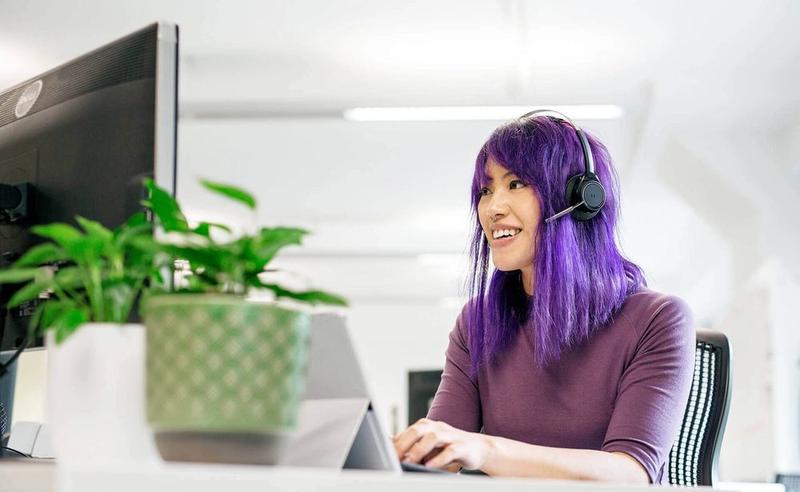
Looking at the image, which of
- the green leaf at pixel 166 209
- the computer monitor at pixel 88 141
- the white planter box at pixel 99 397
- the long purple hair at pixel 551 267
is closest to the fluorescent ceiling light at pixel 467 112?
the long purple hair at pixel 551 267

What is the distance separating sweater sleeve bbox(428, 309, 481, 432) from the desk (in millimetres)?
893

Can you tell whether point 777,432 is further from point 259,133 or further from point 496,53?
point 259,133

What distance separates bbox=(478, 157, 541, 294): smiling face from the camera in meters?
1.51

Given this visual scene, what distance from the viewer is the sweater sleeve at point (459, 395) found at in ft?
4.98

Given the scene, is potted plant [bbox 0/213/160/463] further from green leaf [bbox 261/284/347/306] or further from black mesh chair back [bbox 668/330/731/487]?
black mesh chair back [bbox 668/330/731/487]

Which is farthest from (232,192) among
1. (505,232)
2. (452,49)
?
(452,49)

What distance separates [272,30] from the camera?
465cm

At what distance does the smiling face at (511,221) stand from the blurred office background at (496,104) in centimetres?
294

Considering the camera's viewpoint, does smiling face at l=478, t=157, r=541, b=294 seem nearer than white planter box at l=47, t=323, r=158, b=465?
No

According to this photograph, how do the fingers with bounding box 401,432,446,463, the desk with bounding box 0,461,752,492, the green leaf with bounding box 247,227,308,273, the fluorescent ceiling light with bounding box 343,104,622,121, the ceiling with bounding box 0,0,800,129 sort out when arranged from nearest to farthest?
the desk with bounding box 0,461,752,492
the green leaf with bounding box 247,227,308,273
the fingers with bounding box 401,432,446,463
the ceiling with bounding box 0,0,800,129
the fluorescent ceiling light with bounding box 343,104,622,121

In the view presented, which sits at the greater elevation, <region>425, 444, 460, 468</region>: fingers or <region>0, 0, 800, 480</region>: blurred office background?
<region>0, 0, 800, 480</region>: blurred office background

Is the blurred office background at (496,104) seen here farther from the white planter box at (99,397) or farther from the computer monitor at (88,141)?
the white planter box at (99,397)

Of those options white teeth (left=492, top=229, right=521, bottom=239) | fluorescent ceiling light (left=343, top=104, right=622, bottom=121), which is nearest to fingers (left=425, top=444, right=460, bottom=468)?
white teeth (left=492, top=229, right=521, bottom=239)

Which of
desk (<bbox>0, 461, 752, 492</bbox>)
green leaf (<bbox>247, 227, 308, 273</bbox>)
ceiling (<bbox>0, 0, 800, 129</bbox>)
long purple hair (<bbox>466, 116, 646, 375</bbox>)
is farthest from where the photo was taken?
ceiling (<bbox>0, 0, 800, 129</bbox>)
